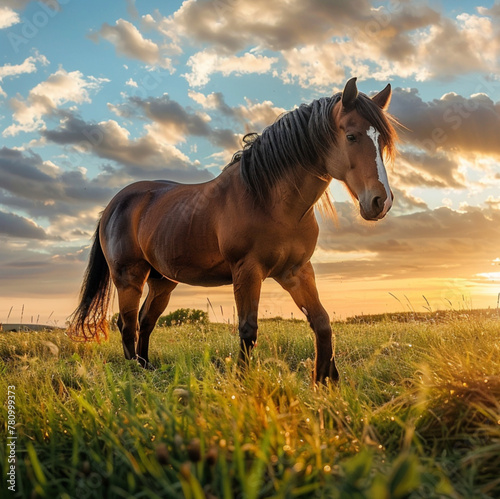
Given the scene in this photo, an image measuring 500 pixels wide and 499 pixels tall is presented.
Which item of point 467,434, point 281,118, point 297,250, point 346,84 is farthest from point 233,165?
point 467,434

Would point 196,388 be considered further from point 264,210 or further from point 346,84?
point 346,84

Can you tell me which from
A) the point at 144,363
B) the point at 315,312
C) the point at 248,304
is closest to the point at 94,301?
the point at 144,363

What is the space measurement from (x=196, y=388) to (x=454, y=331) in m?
4.84

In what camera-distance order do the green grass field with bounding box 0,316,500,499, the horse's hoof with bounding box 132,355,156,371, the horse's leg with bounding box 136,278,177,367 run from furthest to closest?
the horse's leg with bounding box 136,278,177,367
the horse's hoof with bounding box 132,355,156,371
the green grass field with bounding box 0,316,500,499

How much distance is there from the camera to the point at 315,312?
15.2 feet

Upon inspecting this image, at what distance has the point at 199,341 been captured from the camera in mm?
7980

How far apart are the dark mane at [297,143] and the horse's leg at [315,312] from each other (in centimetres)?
78

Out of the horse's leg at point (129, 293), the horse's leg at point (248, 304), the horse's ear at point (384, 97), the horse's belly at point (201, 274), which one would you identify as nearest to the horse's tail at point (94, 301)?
the horse's leg at point (129, 293)

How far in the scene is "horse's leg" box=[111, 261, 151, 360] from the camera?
6.50 metres

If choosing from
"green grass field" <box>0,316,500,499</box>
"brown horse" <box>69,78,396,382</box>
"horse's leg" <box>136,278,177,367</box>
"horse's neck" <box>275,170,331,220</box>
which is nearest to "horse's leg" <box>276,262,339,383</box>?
"brown horse" <box>69,78,396,382</box>

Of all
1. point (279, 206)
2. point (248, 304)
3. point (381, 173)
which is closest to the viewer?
point (381, 173)

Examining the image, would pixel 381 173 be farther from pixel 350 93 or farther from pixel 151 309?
pixel 151 309

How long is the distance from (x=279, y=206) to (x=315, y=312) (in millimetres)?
1044

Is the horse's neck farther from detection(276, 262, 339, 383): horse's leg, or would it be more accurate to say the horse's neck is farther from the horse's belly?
the horse's belly
